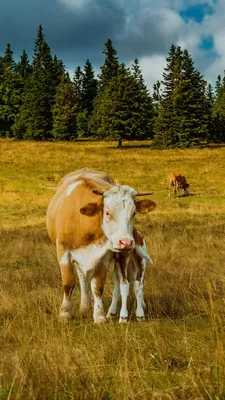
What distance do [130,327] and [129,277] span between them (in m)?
1.60

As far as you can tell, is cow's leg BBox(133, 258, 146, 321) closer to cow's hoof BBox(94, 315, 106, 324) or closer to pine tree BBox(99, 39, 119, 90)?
cow's hoof BBox(94, 315, 106, 324)

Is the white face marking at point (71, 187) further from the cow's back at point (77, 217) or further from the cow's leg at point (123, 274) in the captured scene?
the cow's leg at point (123, 274)

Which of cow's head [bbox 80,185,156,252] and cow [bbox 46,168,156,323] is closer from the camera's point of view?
cow's head [bbox 80,185,156,252]

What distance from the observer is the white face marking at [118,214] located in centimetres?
593

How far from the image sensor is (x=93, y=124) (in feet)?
254

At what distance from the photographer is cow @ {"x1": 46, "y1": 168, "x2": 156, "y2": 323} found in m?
6.06

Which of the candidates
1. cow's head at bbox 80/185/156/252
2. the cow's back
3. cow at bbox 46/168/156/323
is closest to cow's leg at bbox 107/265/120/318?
cow at bbox 46/168/156/323

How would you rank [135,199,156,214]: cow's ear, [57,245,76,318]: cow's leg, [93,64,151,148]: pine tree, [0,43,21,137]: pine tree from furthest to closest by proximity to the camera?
[0,43,21,137]: pine tree → [93,64,151,148]: pine tree → [57,245,76,318]: cow's leg → [135,199,156,214]: cow's ear

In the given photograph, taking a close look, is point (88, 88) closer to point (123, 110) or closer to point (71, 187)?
point (123, 110)

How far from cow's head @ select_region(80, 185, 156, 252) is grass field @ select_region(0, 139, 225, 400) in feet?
3.41

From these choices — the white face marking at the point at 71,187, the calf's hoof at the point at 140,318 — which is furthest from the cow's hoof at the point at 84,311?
the white face marking at the point at 71,187

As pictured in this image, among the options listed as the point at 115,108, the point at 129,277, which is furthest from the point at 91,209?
the point at 115,108

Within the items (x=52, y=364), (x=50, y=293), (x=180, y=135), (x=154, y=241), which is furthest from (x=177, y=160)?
(x=52, y=364)

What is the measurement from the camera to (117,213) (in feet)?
19.9
